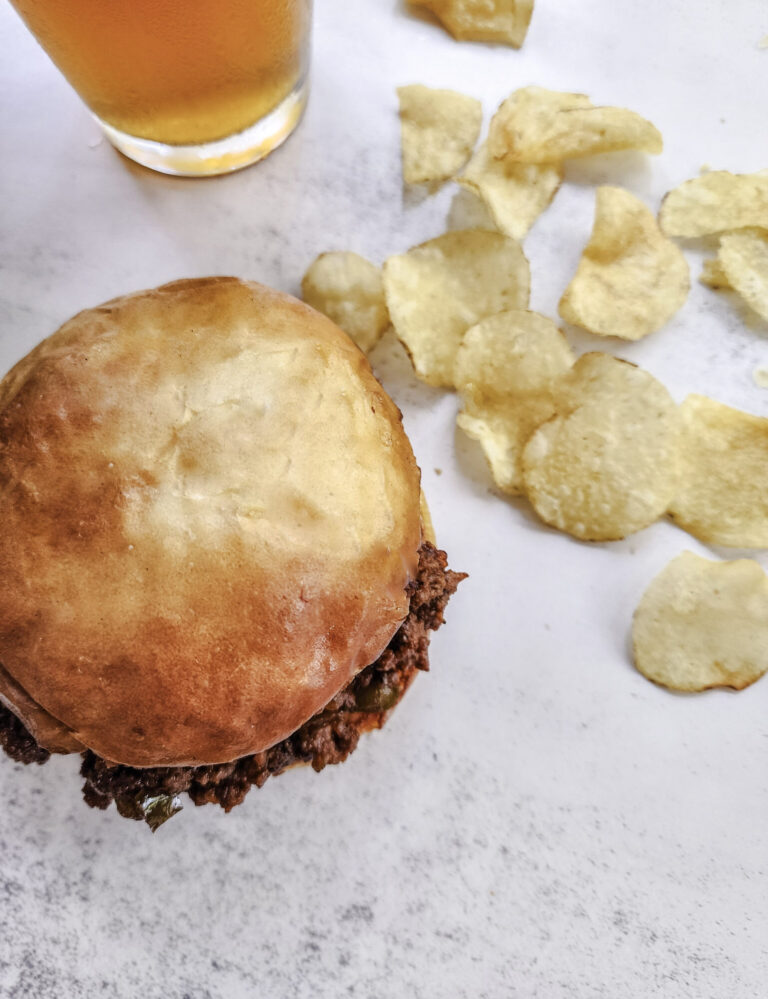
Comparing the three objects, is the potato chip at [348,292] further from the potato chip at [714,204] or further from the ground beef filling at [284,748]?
the potato chip at [714,204]

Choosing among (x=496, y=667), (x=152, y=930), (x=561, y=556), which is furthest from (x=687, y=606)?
(x=152, y=930)

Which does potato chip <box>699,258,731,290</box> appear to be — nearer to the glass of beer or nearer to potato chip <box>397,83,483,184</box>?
potato chip <box>397,83,483,184</box>

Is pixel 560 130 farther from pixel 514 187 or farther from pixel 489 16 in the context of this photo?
pixel 489 16

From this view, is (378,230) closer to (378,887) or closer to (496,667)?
(496,667)

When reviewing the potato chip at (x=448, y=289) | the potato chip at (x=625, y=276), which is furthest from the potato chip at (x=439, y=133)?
the potato chip at (x=625, y=276)

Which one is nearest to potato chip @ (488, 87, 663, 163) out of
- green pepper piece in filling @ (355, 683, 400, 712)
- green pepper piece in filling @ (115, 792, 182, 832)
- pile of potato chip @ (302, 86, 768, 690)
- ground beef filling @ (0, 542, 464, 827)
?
pile of potato chip @ (302, 86, 768, 690)
